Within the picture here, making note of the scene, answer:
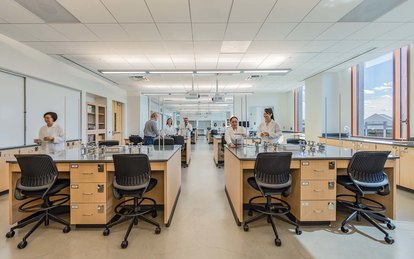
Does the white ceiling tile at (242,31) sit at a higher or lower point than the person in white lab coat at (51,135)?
higher

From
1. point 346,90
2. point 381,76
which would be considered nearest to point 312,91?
point 346,90

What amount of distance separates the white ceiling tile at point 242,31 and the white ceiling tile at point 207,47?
319 millimetres

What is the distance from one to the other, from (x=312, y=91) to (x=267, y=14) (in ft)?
15.3

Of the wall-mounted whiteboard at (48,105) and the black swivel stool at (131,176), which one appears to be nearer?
the black swivel stool at (131,176)

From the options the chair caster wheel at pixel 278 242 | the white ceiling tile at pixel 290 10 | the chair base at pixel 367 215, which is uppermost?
the white ceiling tile at pixel 290 10

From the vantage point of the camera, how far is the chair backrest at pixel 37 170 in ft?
7.44

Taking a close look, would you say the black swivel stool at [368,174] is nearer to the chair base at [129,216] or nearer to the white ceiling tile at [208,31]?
the chair base at [129,216]

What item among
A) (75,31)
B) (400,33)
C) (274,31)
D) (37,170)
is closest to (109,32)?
(75,31)

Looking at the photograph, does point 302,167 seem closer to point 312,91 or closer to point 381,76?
point 381,76

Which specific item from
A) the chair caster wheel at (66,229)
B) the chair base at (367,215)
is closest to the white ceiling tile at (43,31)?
the chair caster wheel at (66,229)

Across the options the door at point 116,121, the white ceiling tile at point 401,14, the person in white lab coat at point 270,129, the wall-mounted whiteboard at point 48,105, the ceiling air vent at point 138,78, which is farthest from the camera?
the door at point 116,121

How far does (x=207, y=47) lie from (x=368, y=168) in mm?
3261

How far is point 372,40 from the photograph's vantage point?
398 centimetres

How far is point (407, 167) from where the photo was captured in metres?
3.88
